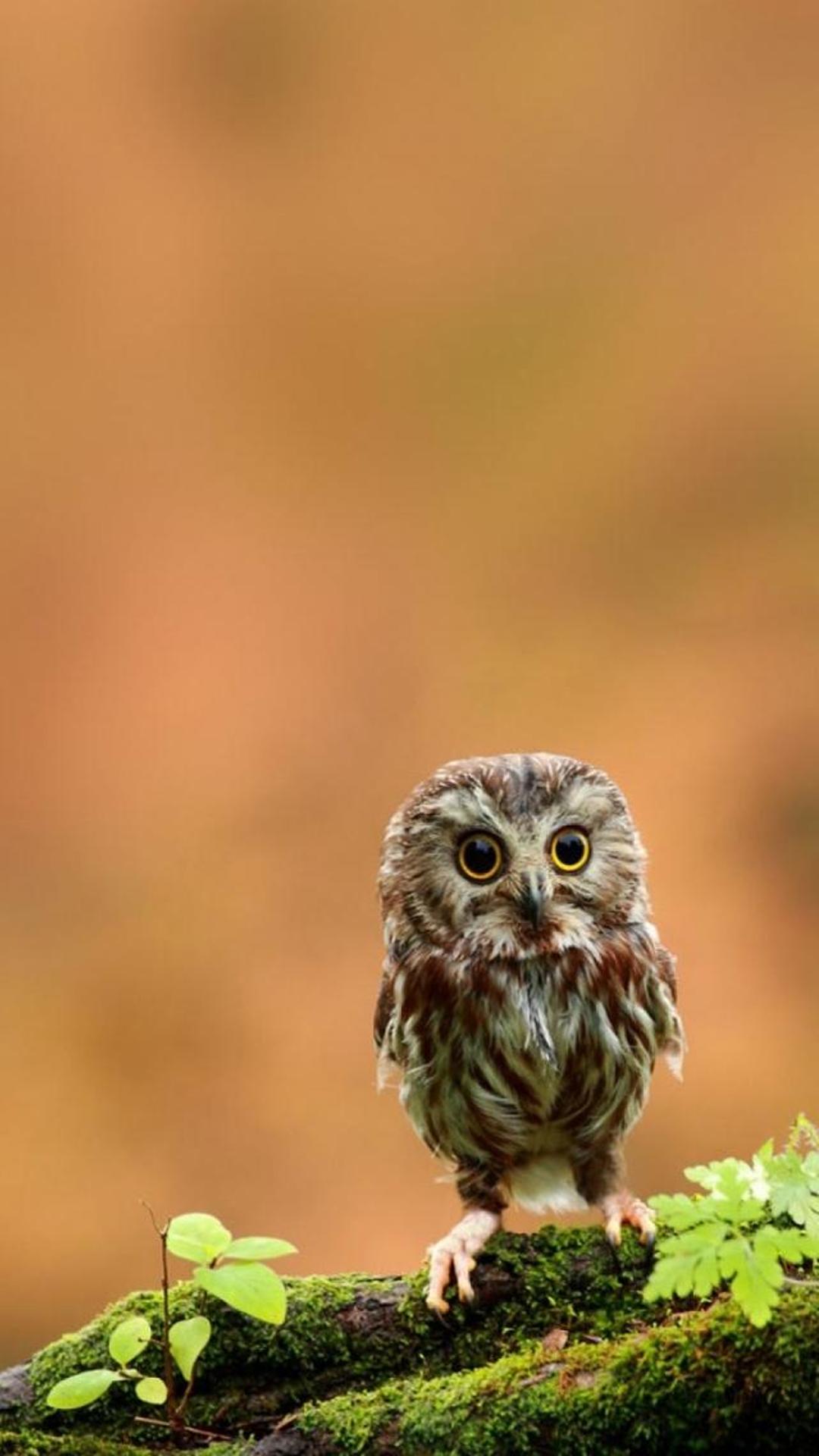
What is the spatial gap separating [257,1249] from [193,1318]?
0.16 metres

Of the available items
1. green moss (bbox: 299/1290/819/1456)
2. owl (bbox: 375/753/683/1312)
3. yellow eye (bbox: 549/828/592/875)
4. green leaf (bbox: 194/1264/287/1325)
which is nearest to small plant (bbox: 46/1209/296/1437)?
green leaf (bbox: 194/1264/287/1325)

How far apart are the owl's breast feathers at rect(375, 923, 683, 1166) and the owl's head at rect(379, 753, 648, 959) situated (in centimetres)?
3

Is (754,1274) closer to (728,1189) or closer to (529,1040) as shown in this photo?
(728,1189)

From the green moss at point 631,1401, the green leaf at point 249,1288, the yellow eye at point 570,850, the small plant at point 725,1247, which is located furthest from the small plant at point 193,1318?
the yellow eye at point 570,850

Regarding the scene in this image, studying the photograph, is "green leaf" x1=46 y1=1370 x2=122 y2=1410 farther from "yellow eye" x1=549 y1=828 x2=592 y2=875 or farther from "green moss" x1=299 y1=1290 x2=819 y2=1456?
"yellow eye" x1=549 y1=828 x2=592 y2=875

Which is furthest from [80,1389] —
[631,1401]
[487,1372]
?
[631,1401]

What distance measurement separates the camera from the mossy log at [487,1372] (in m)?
1.42

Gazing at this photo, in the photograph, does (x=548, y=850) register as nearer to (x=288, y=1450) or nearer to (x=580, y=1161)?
(x=580, y=1161)

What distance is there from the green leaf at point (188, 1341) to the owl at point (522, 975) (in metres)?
0.37

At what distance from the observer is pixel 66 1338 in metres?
1.90

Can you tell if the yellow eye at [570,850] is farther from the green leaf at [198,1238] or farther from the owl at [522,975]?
the green leaf at [198,1238]

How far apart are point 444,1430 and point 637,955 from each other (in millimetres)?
709

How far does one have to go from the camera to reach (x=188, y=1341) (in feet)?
5.62

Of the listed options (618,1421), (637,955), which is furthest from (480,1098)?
(618,1421)
